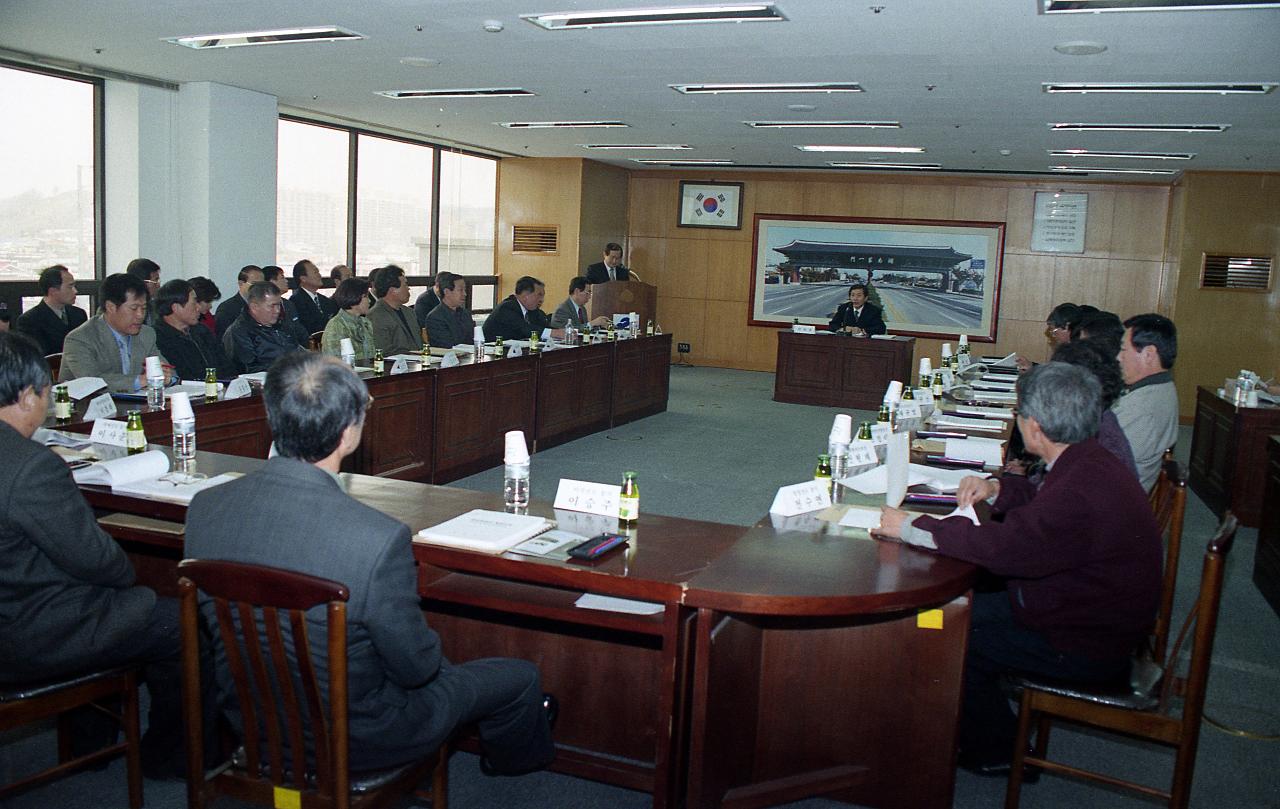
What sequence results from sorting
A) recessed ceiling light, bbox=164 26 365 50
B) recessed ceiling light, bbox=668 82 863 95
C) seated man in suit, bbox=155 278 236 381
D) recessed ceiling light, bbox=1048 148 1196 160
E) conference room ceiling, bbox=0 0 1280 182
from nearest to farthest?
conference room ceiling, bbox=0 0 1280 182
seated man in suit, bbox=155 278 236 381
recessed ceiling light, bbox=164 26 365 50
recessed ceiling light, bbox=668 82 863 95
recessed ceiling light, bbox=1048 148 1196 160

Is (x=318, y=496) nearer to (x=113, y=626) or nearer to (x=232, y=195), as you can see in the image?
(x=113, y=626)

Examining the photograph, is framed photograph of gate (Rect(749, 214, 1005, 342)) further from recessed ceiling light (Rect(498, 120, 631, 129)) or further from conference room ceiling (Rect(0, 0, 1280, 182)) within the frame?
recessed ceiling light (Rect(498, 120, 631, 129))

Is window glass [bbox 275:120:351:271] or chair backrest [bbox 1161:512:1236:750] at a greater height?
window glass [bbox 275:120:351:271]

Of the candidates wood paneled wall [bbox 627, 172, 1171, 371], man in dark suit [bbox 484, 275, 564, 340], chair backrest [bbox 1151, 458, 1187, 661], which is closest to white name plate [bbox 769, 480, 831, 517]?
chair backrest [bbox 1151, 458, 1187, 661]

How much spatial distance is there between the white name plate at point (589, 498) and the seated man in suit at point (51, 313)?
5.14m

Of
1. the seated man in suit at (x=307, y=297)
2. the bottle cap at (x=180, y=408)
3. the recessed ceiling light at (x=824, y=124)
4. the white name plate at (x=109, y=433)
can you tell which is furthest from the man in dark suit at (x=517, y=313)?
the bottle cap at (x=180, y=408)

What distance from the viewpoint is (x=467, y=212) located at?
497 inches

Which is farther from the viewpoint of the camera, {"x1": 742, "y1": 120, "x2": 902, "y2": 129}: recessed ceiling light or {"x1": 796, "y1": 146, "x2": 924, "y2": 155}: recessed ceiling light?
{"x1": 796, "y1": 146, "x2": 924, "y2": 155}: recessed ceiling light

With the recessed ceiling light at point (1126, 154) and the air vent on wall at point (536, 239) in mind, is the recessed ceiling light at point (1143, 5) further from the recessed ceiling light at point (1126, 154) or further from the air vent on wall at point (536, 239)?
the air vent on wall at point (536, 239)

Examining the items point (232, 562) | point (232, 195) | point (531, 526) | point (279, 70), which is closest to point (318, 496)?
point (232, 562)

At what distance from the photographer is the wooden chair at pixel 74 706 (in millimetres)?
2225

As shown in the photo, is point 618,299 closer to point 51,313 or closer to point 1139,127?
point 1139,127

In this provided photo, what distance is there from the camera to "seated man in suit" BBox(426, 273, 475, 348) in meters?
7.59

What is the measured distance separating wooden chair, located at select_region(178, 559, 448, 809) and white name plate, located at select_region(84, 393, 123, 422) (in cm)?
233
